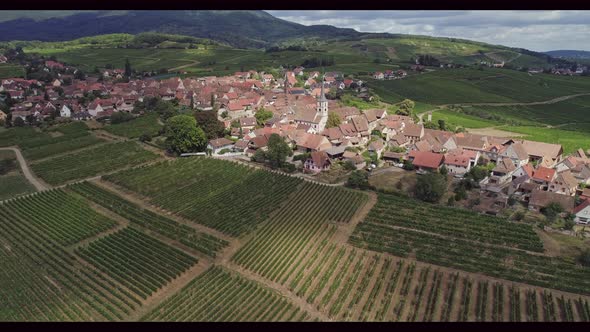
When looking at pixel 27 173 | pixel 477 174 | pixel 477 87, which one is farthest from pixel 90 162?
pixel 477 87

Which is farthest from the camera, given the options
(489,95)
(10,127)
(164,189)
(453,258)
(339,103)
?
(489,95)

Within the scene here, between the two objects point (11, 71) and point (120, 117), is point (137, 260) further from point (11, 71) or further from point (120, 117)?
point (11, 71)

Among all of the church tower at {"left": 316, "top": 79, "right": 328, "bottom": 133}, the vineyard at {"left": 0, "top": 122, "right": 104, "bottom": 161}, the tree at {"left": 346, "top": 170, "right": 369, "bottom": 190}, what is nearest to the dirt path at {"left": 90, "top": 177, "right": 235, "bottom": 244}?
the vineyard at {"left": 0, "top": 122, "right": 104, "bottom": 161}

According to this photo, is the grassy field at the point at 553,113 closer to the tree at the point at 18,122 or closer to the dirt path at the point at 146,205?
the dirt path at the point at 146,205

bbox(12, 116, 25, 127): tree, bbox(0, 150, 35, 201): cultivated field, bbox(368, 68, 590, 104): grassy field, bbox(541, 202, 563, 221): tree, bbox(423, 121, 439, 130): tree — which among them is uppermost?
bbox(368, 68, 590, 104): grassy field

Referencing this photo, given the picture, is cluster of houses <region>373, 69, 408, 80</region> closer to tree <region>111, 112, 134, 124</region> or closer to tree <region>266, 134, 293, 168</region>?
tree <region>111, 112, 134, 124</region>

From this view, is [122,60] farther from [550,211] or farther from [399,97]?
[550,211]

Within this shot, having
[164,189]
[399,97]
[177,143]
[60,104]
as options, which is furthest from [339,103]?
[60,104]
